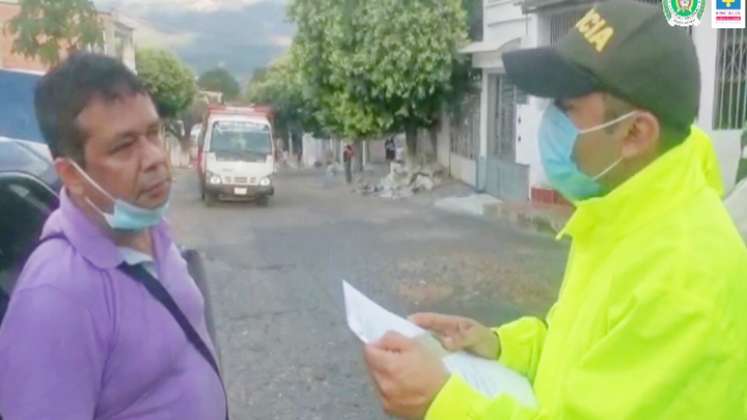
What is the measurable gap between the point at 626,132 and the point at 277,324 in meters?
6.45

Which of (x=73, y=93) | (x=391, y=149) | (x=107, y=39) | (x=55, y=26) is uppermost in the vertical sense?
(x=107, y=39)

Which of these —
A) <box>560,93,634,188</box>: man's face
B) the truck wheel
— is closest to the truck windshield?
the truck wheel

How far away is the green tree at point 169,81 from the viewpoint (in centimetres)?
4700

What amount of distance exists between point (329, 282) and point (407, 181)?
12.7 metres

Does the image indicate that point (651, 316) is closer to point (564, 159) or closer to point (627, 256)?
point (627, 256)

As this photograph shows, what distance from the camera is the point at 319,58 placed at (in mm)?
21453

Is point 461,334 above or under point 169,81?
under

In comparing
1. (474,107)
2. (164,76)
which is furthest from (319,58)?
(164,76)

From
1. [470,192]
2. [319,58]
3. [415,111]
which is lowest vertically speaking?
[470,192]

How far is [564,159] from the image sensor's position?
1.80m

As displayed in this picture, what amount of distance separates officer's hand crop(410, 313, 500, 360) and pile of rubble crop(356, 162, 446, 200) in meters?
18.8

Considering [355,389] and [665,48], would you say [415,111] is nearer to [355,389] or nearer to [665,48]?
[355,389]

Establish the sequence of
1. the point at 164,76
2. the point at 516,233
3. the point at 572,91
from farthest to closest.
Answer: the point at 164,76 → the point at 516,233 → the point at 572,91

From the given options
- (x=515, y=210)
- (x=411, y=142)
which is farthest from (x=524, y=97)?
(x=411, y=142)
